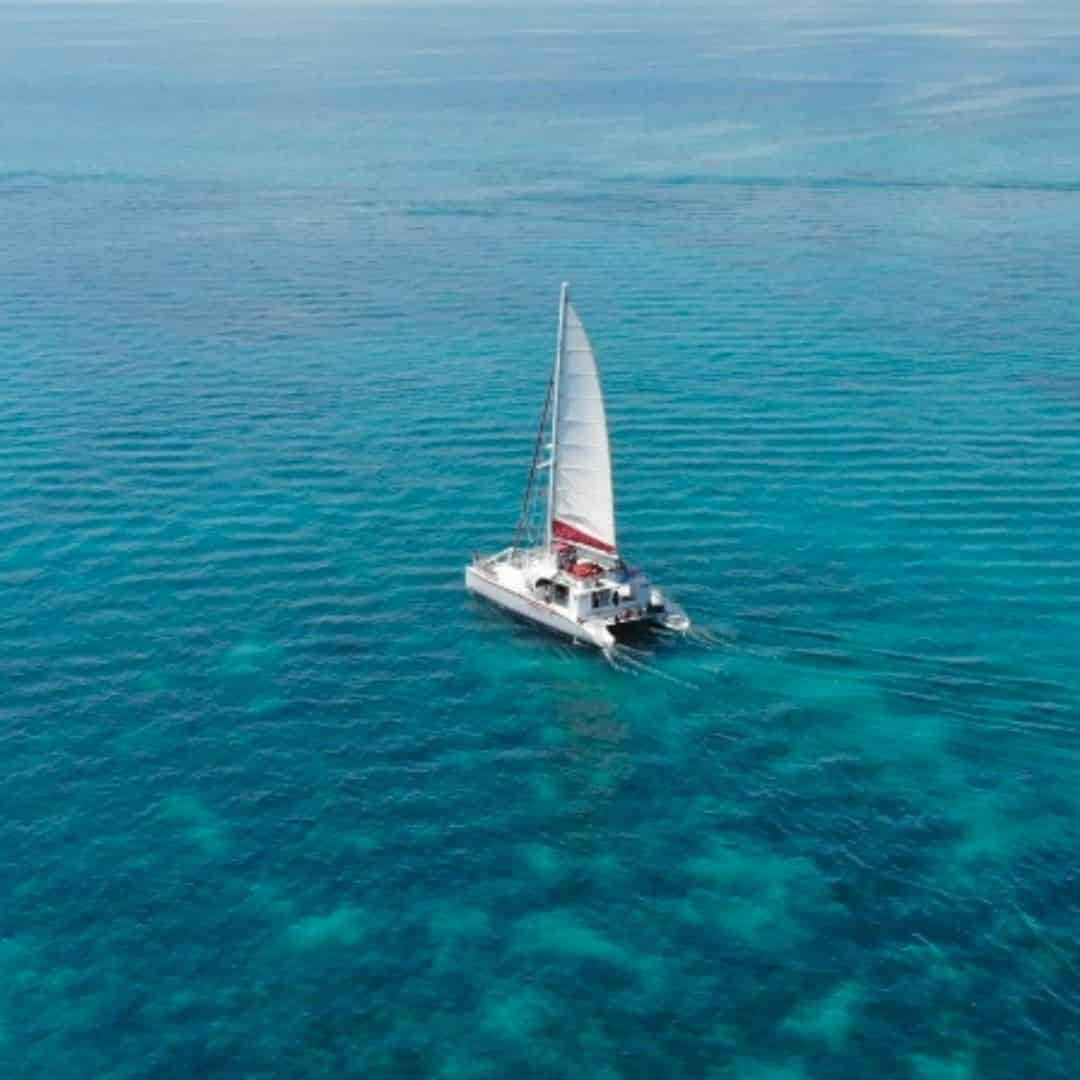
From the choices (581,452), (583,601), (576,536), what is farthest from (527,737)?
(581,452)

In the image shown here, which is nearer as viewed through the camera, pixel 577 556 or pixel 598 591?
pixel 598 591

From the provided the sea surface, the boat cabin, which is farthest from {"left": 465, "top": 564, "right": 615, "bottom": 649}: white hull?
the sea surface

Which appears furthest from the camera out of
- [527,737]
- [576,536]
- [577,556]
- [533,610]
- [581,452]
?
[576,536]

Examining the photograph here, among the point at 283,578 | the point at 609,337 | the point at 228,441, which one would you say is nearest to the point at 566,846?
the point at 283,578

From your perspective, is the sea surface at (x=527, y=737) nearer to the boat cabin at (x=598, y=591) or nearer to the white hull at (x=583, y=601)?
the white hull at (x=583, y=601)

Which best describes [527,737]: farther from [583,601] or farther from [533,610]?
[533,610]

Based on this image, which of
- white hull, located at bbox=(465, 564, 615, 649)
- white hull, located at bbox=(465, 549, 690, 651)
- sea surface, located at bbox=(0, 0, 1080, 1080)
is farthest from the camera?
Answer: white hull, located at bbox=(465, 549, 690, 651)

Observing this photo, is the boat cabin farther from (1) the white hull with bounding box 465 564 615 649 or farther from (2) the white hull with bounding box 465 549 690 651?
(1) the white hull with bounding box 465 564 615 649
